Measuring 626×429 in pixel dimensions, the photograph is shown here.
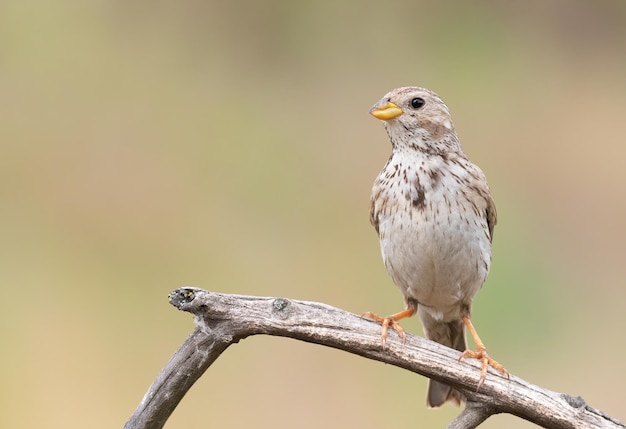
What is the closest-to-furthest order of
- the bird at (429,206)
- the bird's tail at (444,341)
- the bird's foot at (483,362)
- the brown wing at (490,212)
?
1. the bird's foot at (483,362)
2. the bird at (429,206)
3. the brown wing at (490,212)
4. the bird's tail at (444,341)

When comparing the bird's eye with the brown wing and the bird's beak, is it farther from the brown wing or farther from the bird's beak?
the brown wing

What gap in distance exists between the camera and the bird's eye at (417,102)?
288 cm

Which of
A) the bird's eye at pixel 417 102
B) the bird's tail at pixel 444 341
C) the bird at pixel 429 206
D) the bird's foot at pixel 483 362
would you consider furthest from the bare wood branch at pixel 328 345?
→ the bird's eye at pixel 417 102

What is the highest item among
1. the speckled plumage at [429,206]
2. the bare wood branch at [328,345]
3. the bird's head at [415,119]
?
the bird's head at [415,119]

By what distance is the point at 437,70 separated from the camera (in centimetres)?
551

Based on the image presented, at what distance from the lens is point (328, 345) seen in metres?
2.44

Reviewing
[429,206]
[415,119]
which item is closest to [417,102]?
[415,119]

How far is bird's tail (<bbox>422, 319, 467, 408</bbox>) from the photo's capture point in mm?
3086

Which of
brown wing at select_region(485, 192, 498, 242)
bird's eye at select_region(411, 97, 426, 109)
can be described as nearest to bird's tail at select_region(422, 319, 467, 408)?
brown wing at select_region(485, 192, 498, 242)

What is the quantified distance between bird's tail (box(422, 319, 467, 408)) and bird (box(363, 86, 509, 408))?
7.1 inches

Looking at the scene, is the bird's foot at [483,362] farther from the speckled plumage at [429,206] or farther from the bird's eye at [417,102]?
the bird's eye at [417,102]

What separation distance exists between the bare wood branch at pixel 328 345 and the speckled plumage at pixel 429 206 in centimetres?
35

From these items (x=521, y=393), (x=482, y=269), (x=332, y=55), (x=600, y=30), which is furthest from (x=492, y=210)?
(x=600, y=30)

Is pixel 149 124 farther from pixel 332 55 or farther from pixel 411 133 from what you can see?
pixel 411 133
